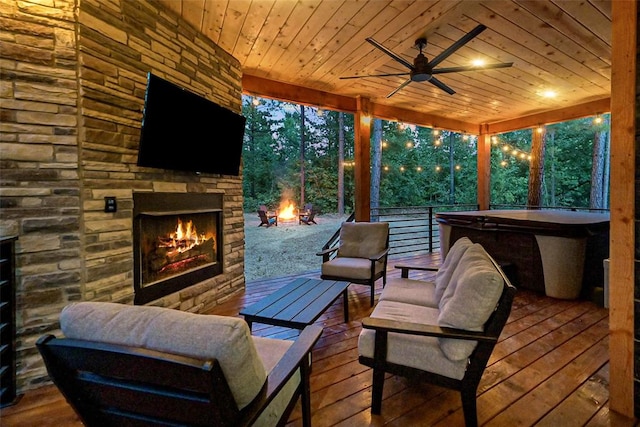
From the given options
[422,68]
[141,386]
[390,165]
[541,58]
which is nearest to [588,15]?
[541,58]

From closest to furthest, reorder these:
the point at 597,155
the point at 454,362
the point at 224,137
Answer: the point at 454,362 < the point at 224,137 < the point at 597,155

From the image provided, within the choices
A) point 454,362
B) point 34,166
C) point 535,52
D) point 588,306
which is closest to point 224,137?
point 34,166

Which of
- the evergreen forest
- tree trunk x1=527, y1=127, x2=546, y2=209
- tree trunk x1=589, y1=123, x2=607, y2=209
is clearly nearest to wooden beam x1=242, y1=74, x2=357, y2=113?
tree trunk x1=527, y1=127, x2=546, y2=209

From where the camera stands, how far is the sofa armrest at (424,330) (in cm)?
147

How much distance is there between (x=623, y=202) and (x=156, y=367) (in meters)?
2.32

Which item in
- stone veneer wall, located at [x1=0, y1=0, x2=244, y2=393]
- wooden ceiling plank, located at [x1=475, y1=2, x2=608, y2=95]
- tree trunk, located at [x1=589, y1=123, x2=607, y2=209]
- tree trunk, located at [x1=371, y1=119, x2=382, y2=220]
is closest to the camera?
stone veneer wall, located at [x1=0, y1=0, x2=244, y2=393]

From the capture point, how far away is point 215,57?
10.7ft

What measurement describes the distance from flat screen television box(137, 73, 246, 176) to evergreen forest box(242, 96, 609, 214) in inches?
355

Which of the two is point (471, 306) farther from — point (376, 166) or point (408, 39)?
point (376, 166)

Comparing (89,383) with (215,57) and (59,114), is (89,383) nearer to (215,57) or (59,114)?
(59,114)

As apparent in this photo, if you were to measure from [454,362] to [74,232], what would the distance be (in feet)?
8.28

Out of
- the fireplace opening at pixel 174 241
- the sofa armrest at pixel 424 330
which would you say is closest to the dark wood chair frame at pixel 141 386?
the sofa armrest at pixel 424 330

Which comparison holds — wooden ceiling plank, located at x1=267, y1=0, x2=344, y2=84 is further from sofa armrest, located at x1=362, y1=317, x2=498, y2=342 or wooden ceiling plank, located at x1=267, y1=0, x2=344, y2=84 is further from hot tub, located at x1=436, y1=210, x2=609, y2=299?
hot tub, located at x1=436, y1=210, x2=609, y2=299

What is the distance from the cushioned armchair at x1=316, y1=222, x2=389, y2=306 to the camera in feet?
11.0
